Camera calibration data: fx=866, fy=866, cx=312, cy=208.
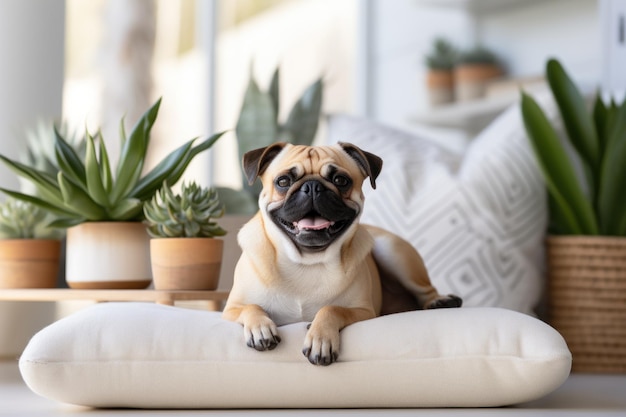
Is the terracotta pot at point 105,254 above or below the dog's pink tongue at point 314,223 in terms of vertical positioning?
below

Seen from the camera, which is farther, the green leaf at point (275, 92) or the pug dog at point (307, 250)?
the green leaf at point (275, 92)

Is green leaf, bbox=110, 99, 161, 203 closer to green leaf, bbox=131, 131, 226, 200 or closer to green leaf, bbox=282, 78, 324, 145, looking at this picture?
green leaf, bbox=131, 131, 226, 200

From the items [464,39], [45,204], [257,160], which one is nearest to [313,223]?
[257,160]

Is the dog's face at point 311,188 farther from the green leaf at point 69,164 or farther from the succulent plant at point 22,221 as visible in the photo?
the succulent plant at point 22,221

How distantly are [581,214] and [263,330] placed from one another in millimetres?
1050

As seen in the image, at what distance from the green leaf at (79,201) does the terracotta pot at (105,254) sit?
0.07ft

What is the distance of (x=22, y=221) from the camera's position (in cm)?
172

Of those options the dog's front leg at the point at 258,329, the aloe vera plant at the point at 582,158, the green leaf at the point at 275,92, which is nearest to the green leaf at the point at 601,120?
the aloe vera plant at the point at 582,158

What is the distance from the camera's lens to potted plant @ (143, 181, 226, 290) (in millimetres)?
1558

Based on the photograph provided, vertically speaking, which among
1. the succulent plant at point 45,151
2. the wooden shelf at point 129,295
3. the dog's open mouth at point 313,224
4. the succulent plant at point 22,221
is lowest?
the wooden shelf at point 129,295

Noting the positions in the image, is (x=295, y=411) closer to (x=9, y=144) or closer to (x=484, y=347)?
(x=484, y=347)

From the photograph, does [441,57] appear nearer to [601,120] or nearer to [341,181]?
[601,120]

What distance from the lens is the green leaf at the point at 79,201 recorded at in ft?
5.09

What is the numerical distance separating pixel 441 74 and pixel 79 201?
227cm
